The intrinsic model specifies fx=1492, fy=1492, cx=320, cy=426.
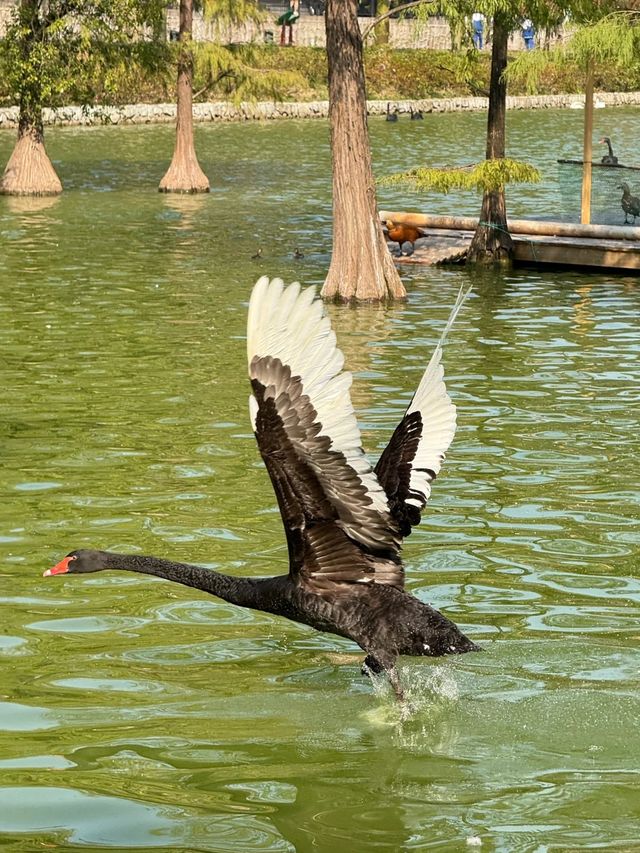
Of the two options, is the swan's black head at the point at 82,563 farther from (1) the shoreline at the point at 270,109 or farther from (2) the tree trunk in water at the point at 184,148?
(1) the shoreline at the point at 270,109

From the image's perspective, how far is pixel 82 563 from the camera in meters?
7.29

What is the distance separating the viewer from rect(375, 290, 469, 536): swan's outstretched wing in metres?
7.18

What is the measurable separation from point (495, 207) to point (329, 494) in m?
16.0

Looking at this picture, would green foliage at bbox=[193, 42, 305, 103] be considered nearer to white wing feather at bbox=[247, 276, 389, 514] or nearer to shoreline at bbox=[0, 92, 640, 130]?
shoreline at bbox=[0, 92, 640, 130]

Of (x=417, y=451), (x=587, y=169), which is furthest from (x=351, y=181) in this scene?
(x=417, y=451)

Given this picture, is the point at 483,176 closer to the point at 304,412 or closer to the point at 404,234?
the point at 404,234

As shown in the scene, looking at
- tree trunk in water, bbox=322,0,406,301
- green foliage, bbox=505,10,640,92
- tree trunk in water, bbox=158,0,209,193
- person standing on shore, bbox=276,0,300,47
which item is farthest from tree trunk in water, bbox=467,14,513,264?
person standing on shore, bbox=276,0,300,47

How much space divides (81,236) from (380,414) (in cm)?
1380

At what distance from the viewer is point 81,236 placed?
82.4 ft

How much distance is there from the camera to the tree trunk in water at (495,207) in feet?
70.6

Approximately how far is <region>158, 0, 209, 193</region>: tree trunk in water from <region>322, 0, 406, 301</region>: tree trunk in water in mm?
14530

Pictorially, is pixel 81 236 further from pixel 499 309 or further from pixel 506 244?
pixel 499 309

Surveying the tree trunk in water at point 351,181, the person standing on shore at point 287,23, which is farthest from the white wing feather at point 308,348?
the person standing on shore at point 287,23

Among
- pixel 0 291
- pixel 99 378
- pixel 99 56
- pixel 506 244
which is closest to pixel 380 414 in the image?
pixel 99 378
